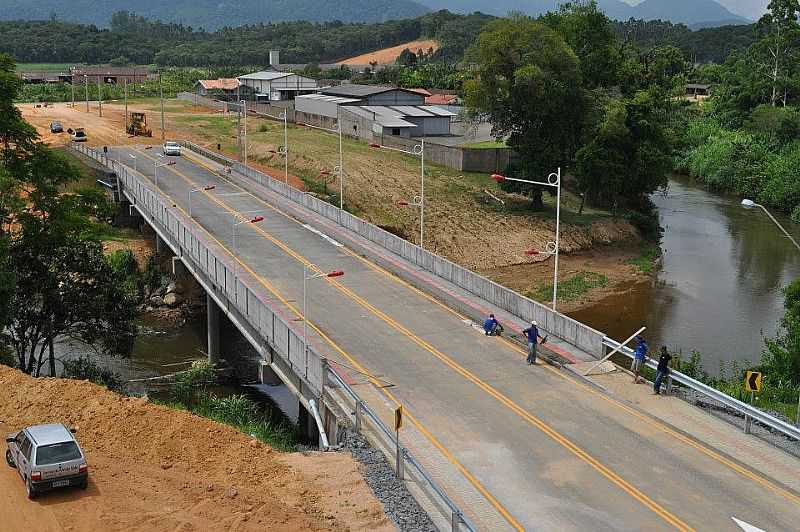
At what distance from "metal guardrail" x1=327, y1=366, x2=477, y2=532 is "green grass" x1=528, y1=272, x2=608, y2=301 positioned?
28.8 m

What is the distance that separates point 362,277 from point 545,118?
103 feet

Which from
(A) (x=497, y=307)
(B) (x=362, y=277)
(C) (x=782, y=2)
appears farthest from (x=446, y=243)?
(C) (x=782, y=2)

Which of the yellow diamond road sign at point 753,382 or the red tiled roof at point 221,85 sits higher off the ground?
the red tiled roof at point 221,85

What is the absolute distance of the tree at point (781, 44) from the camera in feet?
361

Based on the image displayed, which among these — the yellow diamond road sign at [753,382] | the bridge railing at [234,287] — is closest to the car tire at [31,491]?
the bridge railing at [234,287]

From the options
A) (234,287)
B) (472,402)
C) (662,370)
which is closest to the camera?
(472,402)

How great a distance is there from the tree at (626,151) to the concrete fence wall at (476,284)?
74.1 ft

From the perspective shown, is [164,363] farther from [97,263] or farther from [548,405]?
[548,405]

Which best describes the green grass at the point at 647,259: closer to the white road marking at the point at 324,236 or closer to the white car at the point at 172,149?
the white road marking at the point at 324,236

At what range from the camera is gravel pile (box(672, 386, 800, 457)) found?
23.3 metres

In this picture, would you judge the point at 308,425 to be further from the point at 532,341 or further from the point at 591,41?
the point at 591,41

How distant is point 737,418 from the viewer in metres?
25.0

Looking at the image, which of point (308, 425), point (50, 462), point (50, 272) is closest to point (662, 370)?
point (308, 425)

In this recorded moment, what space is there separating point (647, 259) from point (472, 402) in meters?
41.7
